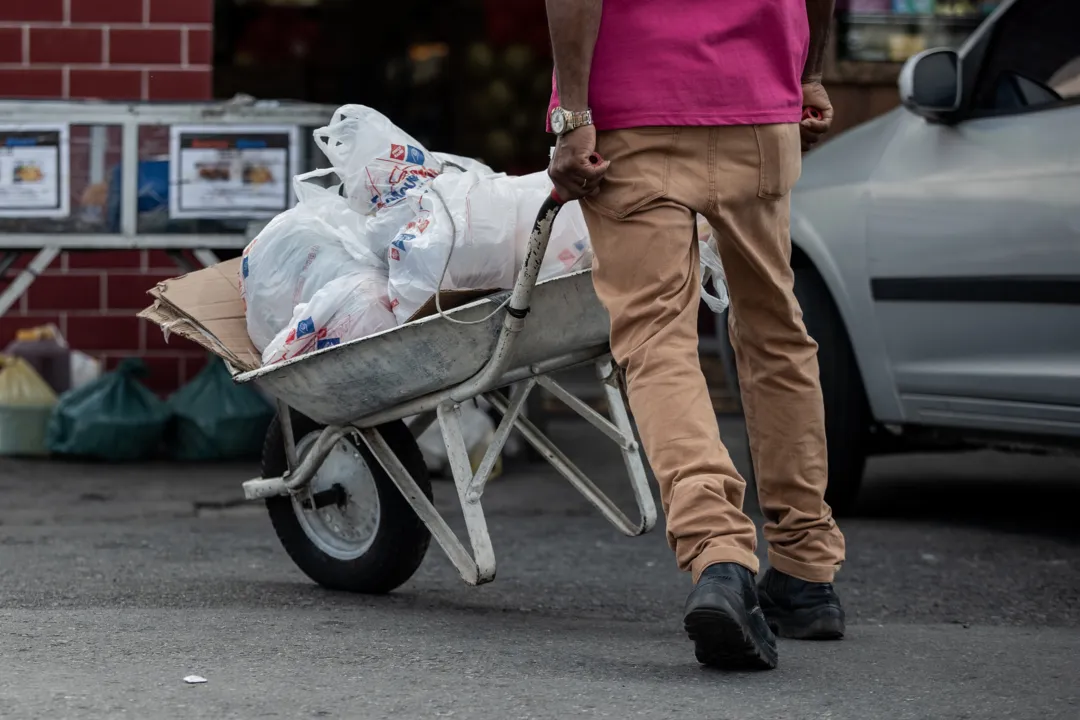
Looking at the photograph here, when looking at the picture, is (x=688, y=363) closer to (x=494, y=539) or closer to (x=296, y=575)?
(x=296, y=575)

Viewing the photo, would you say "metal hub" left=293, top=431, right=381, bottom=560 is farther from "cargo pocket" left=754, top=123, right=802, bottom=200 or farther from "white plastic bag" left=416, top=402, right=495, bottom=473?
"white plastic bag" left=416, top=402, right=495, bottom=473

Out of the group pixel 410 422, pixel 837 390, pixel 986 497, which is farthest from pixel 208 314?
pixel 986 497

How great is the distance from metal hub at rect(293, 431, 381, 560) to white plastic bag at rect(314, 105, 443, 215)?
1.89ft

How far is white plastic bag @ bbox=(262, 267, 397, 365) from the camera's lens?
3.82 m

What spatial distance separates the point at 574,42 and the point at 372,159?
854 millimetres

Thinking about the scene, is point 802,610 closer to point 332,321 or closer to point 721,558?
point 721,558

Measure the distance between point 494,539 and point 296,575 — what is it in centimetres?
87

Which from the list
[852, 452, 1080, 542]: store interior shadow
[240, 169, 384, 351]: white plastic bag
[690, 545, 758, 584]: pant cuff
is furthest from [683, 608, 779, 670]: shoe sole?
[852, 452, 1080, 542]: store interior shadow

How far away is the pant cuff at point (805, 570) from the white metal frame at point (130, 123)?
323 centimetres

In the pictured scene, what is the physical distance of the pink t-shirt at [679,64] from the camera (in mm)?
3311

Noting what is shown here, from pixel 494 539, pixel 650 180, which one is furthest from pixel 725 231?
pixel 494 539

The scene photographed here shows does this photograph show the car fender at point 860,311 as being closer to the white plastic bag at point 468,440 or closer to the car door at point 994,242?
the car door at point 994,242

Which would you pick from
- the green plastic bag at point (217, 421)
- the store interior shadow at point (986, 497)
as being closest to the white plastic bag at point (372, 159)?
the store interior shadow at point (986, 497)

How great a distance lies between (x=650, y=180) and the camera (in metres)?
3.31
